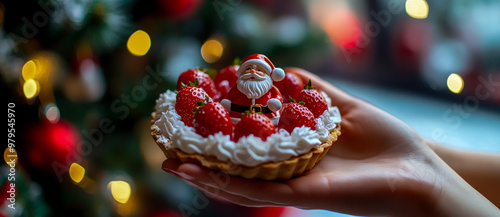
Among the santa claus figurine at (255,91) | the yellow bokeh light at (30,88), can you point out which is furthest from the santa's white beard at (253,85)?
the yellow bokeh light at (30,88)

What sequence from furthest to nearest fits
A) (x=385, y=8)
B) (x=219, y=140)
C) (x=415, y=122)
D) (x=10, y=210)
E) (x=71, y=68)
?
(x=385, y=8)
(x=415, y=122)
(x=71, y=68)
(x=10, y=210)
(x=219, y=140)

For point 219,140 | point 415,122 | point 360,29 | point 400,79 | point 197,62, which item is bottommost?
point 219,140

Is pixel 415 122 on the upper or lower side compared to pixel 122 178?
upper

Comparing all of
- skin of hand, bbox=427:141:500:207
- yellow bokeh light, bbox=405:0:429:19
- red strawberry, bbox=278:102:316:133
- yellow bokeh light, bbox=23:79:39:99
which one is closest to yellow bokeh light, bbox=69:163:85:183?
yellow bokeh light, bbox=23:79:39:99

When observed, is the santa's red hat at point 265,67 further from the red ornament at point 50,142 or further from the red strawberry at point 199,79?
the red ornament at point 50,142

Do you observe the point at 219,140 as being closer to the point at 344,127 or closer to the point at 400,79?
the point at 344,127

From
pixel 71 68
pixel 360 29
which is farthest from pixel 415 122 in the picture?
pixel 71 68

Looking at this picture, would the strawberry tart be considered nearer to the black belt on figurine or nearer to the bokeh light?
the black belt on figurine
